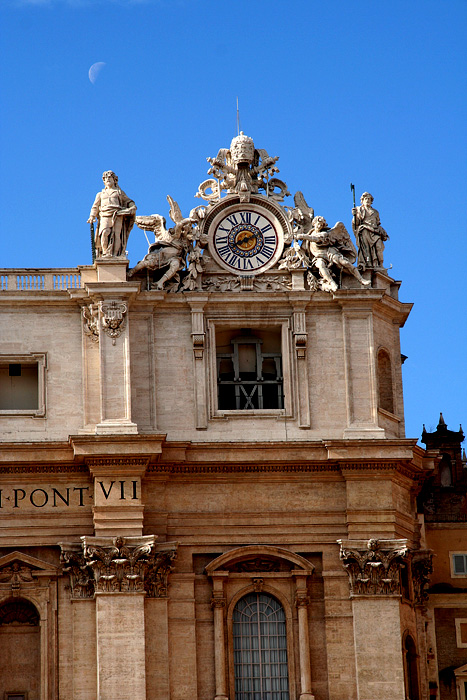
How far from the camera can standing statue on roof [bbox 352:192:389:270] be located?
157 feet

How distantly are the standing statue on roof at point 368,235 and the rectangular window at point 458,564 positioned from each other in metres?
8.62

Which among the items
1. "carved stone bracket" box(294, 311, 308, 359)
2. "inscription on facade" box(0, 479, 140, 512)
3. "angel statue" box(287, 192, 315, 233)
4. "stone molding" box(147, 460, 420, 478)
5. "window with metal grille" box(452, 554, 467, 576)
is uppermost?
"angel statue" box(287, 192, 315, 233)

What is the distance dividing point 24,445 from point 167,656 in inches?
240

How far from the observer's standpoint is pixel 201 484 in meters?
45.5

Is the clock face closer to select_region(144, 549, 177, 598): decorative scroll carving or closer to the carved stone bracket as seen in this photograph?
the carved stone bracket

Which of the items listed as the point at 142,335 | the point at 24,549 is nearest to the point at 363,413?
the point at 142,335

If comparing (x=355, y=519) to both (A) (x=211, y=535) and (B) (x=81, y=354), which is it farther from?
(B) (x=81, y=354)

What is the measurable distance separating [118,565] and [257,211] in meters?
10.1

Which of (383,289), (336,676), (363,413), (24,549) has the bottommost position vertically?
(336,676)

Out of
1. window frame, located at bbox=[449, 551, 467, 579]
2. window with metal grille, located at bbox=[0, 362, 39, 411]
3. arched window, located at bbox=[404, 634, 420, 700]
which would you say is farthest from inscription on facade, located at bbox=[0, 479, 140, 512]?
window frame, located at bbox=[449, 551, 467, 579]

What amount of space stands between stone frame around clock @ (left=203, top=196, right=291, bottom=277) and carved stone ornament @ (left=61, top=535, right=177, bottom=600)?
8.00 meters

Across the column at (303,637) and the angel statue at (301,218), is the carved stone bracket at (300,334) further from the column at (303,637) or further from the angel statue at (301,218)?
the column at (303,637)

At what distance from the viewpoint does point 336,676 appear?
44.2 metres

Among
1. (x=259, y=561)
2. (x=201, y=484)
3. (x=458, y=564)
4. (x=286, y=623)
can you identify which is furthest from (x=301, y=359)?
(x=458, y=564)
